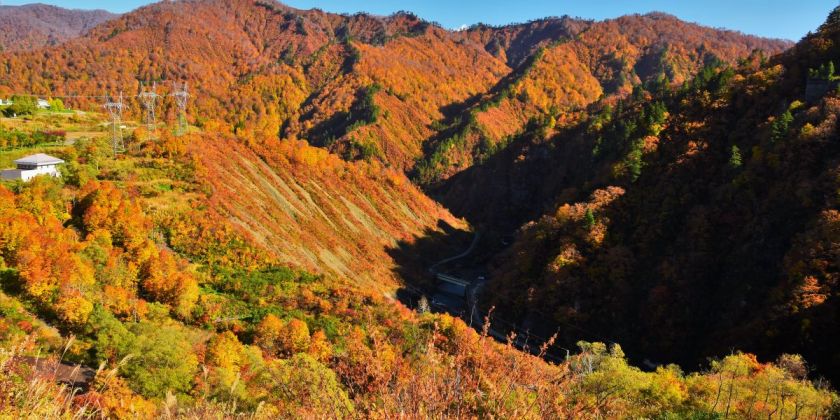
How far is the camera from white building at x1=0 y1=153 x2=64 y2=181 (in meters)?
51.9

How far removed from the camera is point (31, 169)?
173ft

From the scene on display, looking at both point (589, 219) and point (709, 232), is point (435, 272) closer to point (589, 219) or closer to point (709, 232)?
point (589, 219)

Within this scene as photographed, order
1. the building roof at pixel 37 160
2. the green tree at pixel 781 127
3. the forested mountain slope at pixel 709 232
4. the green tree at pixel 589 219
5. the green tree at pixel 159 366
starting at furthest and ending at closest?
the green tree at pixel 589 219, the green tree at pixel 781 127, the building roof at pixel 37 160, the forested mountain slope at pixel 709 232, the green tree at pixel 159 366

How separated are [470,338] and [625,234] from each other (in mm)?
63092

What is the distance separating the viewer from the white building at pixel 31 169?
51906 mm

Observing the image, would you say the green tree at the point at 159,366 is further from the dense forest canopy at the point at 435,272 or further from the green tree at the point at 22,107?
the green tree at the point at 22,107

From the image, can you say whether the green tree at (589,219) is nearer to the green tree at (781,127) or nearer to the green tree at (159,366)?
the green tree at (781,127)

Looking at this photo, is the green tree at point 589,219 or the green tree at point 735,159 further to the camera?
the green tree at point 589,219

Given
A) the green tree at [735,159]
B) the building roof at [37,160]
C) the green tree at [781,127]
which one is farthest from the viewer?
the green tree at [735,159]

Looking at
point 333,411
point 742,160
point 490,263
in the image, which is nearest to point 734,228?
point 742,160

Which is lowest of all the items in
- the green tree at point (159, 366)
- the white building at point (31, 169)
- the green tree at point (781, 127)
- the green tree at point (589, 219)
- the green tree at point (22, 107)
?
the green tree at point (159, 366)

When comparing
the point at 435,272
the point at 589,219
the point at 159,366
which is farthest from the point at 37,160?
the point at 589,219

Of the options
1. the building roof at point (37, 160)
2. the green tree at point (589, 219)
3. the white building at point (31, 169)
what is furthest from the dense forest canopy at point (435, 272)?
the building roof at point (37, 160)

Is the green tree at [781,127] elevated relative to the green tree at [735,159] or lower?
elevated
